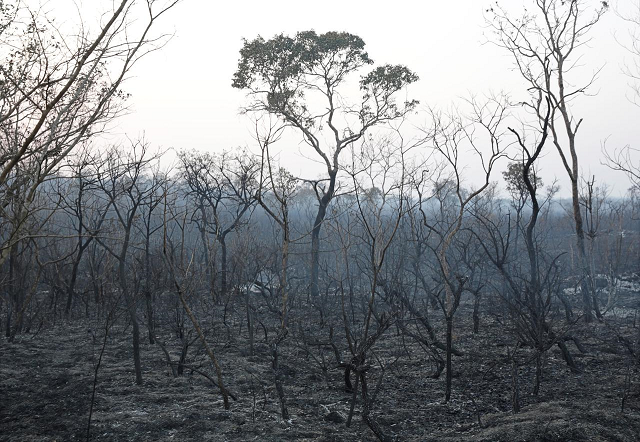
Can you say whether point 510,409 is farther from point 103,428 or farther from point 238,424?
point 103,428

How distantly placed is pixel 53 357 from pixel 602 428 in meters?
8.12

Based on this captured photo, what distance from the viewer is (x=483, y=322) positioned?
11.7 meters

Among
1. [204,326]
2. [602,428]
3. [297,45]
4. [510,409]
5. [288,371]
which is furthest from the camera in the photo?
[297,45]

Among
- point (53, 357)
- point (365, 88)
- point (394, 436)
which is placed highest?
point (365, 88)

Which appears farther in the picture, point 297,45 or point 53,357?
point 297,45

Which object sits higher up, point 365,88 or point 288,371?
point 365,88

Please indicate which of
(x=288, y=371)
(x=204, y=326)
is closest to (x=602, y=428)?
(x=288, y=371)

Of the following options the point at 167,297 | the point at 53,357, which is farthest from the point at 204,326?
the point at 53,357

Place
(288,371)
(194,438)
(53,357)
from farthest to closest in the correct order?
(53,357) → (288,371) → (194,438)

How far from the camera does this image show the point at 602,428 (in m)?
4.48

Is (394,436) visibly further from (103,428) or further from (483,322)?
(483,322)

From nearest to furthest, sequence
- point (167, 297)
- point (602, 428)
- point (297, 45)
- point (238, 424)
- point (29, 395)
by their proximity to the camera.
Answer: point (602, 428), point (238, 424), point (29, 395), point (167, 297), point (297, 45)

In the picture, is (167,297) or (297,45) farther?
(297,45)

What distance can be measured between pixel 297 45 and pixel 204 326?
10171mm
